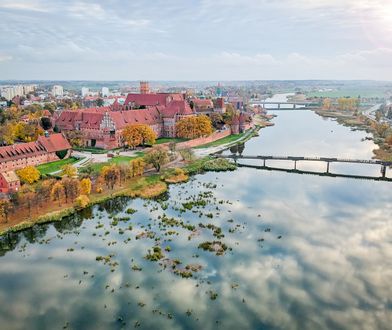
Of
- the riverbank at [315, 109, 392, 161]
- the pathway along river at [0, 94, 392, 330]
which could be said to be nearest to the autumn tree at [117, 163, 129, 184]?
the pathway along river at [0, 94, 392, 330]

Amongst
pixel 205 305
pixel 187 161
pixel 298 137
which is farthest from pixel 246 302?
pixel 298 137

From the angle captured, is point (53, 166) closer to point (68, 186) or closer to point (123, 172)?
point (123, 172)

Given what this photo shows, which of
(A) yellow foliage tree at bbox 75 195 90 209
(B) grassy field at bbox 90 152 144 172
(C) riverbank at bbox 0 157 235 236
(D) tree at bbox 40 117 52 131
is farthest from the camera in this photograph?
(D) tree at bbox 40 117 52 131

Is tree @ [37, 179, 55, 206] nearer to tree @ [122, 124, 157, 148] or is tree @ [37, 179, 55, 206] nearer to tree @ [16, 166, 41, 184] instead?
tree @ [16, 166, 41, 184]

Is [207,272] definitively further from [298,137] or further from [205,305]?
[298,137]

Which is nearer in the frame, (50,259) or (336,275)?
(336,275)

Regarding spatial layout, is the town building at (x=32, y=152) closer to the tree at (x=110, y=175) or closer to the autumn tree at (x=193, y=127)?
the tree at (x=110, y=175)
